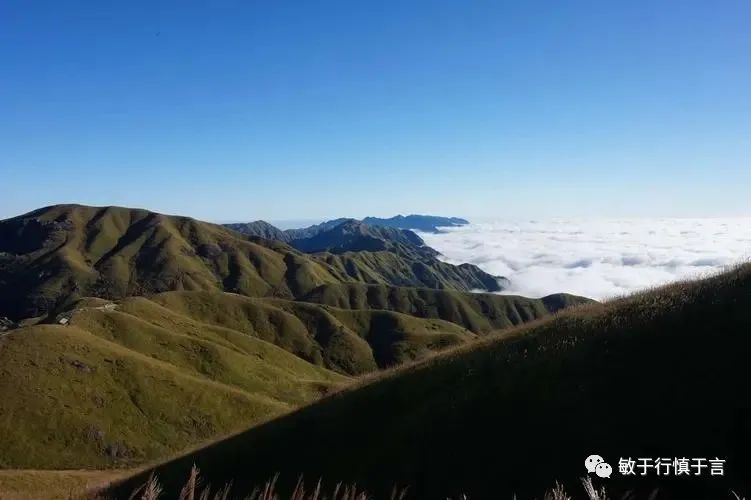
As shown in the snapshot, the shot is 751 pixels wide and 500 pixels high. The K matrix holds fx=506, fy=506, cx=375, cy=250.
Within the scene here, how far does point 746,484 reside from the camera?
41.8ft

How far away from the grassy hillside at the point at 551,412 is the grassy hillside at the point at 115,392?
52.8 m

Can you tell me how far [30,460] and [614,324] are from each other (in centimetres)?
9683

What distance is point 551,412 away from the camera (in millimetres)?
17859

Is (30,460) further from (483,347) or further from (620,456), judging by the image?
(620,456)

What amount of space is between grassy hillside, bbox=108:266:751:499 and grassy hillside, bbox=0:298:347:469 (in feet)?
173

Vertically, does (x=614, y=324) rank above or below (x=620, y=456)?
above

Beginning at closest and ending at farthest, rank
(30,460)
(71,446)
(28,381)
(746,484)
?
(746,484) < (30,460) < (71,446) < (28,381)

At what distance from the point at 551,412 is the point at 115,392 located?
107m

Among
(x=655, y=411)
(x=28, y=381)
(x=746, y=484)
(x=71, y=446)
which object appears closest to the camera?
(x=746, y=484)

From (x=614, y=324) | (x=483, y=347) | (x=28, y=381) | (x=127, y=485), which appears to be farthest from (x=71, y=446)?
(x=614, y=324)

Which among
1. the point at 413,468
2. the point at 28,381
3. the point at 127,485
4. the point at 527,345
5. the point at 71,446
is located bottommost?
the point at 71,446

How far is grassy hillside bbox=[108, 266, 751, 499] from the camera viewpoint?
15.4m

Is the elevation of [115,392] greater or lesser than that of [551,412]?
lesser

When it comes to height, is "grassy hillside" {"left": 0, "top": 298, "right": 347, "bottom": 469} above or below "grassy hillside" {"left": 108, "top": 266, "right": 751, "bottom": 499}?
below
